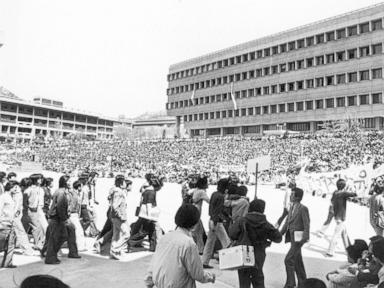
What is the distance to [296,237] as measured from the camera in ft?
19.1

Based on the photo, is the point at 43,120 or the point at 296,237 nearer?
the point at 296,237

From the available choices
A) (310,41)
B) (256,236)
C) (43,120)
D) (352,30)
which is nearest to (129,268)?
(256,236)

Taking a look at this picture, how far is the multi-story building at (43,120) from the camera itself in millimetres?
107250

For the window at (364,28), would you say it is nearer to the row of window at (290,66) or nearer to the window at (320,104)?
the row of window at (290,66)

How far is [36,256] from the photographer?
7.80 meters

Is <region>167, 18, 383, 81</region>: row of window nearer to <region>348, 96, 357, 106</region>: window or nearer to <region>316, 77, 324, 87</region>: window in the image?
<region>316, 77, 324, 87</region>: window

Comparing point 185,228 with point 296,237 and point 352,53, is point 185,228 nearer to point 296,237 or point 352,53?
point 296,237

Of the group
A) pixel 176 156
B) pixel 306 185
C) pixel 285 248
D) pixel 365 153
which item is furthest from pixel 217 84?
pixel 285 248

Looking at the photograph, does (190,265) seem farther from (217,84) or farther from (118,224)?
(217,84)

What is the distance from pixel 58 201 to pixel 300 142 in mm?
35665

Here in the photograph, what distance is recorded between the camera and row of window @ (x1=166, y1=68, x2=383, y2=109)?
50.6 meters

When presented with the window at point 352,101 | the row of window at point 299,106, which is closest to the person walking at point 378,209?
the row of window at point 299,106

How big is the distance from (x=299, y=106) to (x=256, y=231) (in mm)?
55515

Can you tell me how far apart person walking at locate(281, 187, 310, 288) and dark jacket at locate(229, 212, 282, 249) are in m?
1.10
